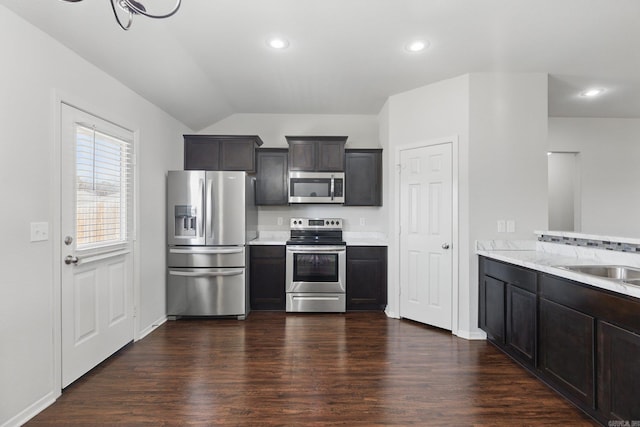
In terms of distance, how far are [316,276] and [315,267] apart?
12cm

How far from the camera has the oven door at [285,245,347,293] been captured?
399 centimetres

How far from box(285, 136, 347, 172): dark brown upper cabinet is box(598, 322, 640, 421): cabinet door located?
3126 millimetres

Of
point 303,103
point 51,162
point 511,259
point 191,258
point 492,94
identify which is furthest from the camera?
point 303,103

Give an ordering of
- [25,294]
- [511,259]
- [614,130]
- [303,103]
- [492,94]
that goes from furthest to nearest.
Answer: [614,130]
[303,103]
[492,94]
[511,259]
[25,294]

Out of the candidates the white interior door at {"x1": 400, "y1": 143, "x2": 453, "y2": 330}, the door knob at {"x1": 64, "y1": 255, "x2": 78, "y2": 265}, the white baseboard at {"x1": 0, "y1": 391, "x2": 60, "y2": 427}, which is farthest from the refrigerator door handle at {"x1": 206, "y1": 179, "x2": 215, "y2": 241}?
the white interior door at {"x1": 400, "y1": 143, "x2": 453, "y2": 330}

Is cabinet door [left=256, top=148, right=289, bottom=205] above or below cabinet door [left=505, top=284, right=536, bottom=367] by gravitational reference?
above

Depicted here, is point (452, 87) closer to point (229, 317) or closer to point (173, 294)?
point (229, 317)

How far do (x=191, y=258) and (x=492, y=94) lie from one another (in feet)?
12.3

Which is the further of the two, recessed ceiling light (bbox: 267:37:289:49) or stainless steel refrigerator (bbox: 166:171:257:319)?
stainless steel refrigerator (bbox: 166:171:257:319)

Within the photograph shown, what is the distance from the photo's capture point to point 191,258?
3723mm

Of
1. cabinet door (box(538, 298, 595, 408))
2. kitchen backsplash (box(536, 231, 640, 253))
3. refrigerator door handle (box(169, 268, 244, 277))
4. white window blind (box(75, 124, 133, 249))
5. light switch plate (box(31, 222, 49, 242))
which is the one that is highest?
white window blind (box(75, 124, 133, 249))

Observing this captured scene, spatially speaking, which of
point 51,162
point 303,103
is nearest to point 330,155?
point 303,103

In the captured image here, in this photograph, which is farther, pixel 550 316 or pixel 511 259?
pixel 511 259

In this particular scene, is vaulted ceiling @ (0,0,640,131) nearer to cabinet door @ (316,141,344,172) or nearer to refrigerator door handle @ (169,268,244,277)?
cabinet door @ (316,141,344,172)
